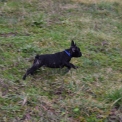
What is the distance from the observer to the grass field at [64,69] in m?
5.15

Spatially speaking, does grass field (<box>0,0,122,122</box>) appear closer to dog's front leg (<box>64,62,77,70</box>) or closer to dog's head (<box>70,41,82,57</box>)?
dog's front leg (<box>64,62,77,70</box>)

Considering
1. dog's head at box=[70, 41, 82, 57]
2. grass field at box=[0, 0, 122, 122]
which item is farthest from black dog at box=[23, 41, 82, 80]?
grass field at box=[0, 0, 122, 122]

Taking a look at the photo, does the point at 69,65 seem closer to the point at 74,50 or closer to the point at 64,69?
the point at 64,69

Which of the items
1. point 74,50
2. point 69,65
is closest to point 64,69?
point 69,65

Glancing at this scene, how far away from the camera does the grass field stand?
16.9 ft

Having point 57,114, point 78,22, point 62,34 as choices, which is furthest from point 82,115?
point 78,22

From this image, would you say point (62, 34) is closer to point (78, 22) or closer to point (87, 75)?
point (78, 22)

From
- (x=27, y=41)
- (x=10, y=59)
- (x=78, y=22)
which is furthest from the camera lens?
(x=78, y=22)

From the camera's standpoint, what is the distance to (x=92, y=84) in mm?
6023

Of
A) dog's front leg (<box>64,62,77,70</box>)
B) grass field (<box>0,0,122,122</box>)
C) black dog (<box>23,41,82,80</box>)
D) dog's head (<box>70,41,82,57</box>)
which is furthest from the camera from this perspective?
dog's head (<box>70,41,82,57</box>)

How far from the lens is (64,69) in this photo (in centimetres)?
663

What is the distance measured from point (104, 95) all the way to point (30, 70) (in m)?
A: 1.44

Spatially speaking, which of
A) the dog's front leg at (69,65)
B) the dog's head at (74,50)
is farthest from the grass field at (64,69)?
the dog's head at (74,50)

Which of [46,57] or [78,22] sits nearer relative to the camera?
[46,57]
